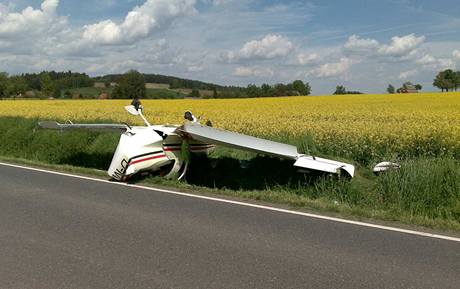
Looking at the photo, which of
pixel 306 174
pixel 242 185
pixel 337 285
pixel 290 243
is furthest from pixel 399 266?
pixel 242 185

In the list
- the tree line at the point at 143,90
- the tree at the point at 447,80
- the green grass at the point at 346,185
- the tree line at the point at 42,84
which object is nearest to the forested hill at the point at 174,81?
the tree line at the point at 42,84

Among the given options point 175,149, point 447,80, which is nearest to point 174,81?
point 447,80

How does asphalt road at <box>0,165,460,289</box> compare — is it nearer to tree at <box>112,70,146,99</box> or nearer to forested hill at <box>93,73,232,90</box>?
tree at <box>112,70,146,99</box>

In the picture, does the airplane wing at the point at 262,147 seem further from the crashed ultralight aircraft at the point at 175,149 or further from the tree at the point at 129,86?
the tree at the point at 129,86

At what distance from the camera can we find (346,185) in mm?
8602

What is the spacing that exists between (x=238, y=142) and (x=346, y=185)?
205 centimetres

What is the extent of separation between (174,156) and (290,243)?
16.2 feet

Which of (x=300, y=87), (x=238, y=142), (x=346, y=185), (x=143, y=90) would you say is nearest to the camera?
(x=346, y=185)

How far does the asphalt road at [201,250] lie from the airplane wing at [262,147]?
1403 millimetres

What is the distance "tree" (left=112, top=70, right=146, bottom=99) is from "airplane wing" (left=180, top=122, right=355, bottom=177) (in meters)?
53.2

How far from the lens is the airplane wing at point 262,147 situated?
8.72 m

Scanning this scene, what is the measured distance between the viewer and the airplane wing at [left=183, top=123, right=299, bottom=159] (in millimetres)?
8812

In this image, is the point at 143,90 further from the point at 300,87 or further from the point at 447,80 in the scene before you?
the point at 447,80

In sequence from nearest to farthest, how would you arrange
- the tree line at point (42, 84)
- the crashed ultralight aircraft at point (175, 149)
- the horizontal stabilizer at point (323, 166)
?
the horizontal stabilizer at point (323, 166), the crashed ultralight aircraft at point (175, 149), the tree line at point (42, 84)
